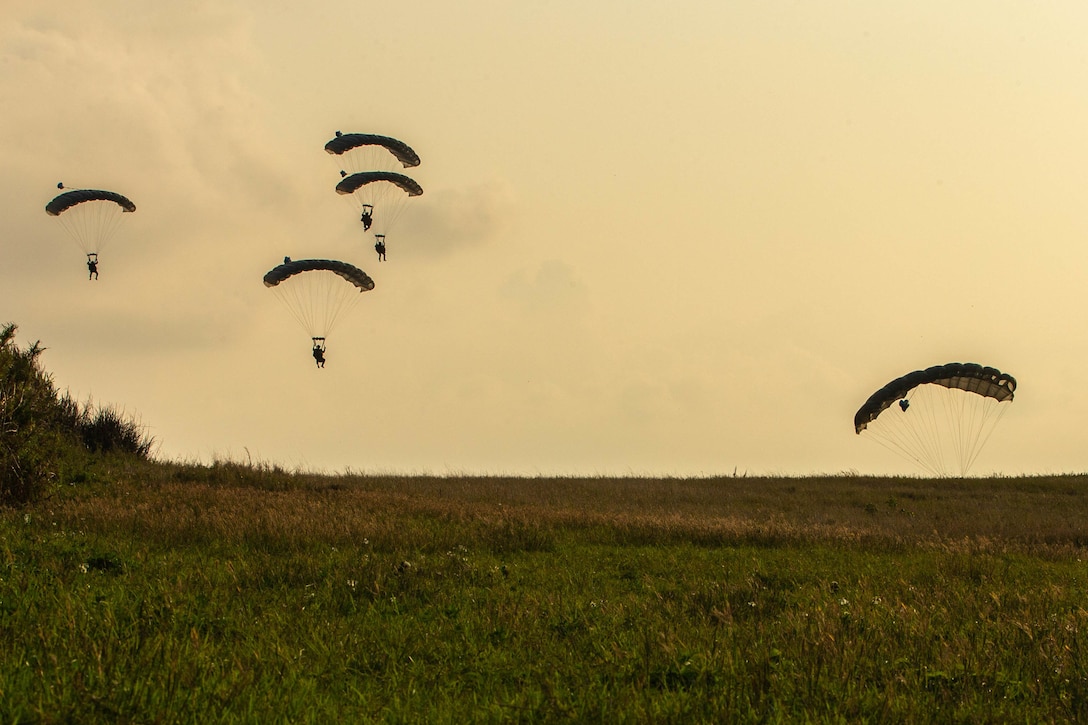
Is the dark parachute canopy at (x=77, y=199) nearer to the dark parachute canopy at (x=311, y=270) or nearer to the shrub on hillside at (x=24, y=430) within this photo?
the dark parachute canopy at (x=311, y=270)

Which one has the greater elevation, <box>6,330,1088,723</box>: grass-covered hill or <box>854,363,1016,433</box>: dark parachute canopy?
<box>854,363,1016,433</box>: dark parachute canopy

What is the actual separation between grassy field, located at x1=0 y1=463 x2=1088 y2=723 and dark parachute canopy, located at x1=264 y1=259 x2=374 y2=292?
1395 cm

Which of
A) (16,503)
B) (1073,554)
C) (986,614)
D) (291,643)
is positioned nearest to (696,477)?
(1073,554)

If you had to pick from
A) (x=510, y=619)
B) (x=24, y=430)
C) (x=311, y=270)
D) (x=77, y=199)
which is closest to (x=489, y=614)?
(x=510, y=619)

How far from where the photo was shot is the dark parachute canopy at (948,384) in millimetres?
32375

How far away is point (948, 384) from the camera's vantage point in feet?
111

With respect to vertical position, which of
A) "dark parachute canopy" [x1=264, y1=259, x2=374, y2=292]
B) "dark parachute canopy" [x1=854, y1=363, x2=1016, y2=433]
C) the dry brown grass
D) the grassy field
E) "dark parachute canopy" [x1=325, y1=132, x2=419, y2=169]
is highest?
"dark parachute canopy" [x1=325, y1=132, x2=419, y2=169]

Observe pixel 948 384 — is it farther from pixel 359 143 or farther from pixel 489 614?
pixel 489 614

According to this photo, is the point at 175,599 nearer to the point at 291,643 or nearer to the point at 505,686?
the point at 291,643

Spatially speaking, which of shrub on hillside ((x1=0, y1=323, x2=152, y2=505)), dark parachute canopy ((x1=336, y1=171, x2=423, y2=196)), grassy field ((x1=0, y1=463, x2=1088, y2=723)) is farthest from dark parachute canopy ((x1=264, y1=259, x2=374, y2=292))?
grassy field ((x1=0, y1=463, x2=1088, y2=723))

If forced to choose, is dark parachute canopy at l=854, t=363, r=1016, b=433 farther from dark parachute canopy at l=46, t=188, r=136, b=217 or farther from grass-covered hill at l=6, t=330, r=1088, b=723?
dark parachute canopy at l=46, t=188, r=136, b=217

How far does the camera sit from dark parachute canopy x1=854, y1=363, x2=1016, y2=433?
32375mm

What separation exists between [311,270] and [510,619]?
2704 cm

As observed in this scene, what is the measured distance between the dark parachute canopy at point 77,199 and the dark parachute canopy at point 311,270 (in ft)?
22.0
